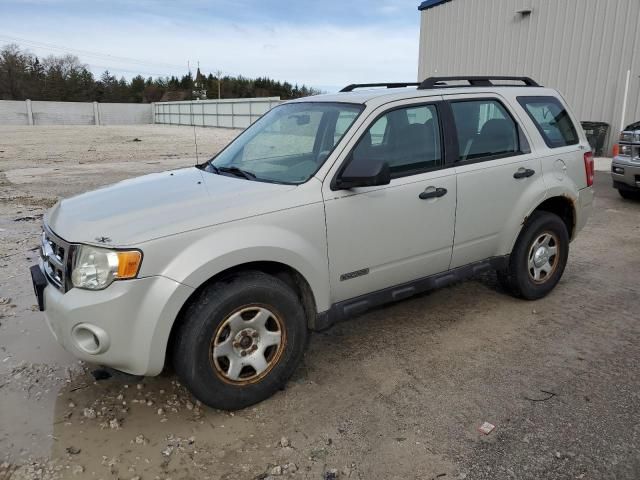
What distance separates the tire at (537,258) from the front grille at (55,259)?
3453 millimetres

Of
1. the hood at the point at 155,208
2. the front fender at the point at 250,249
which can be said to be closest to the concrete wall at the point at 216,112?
the hood at the point at 155,208

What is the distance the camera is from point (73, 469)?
105 inches

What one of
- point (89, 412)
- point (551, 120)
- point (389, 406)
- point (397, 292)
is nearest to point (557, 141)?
point (551, 120)

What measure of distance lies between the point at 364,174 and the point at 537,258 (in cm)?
231

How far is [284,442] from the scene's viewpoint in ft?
9.38

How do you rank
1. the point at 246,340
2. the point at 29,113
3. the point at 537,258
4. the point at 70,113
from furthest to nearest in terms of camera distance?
the point at 70,113 < the point at 29,113 < the point at 537,258 < the point at 246,340

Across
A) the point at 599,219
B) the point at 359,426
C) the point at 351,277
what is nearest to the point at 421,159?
the point at 351,277

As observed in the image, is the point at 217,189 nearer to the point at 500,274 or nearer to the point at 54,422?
the point at 54,422

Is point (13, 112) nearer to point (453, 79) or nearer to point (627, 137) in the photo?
point (627, 137)

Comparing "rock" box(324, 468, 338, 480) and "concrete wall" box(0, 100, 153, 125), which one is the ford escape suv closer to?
"rock" box(324, 468, 338, 480)

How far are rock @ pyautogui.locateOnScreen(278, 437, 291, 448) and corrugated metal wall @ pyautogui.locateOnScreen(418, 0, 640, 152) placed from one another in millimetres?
15813

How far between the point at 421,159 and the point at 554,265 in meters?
1.96

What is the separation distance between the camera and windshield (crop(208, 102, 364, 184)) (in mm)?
3562

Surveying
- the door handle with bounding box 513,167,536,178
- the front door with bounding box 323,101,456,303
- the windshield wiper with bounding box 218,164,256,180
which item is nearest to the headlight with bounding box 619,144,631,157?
the door handle with bounding box 513,167,536,178
